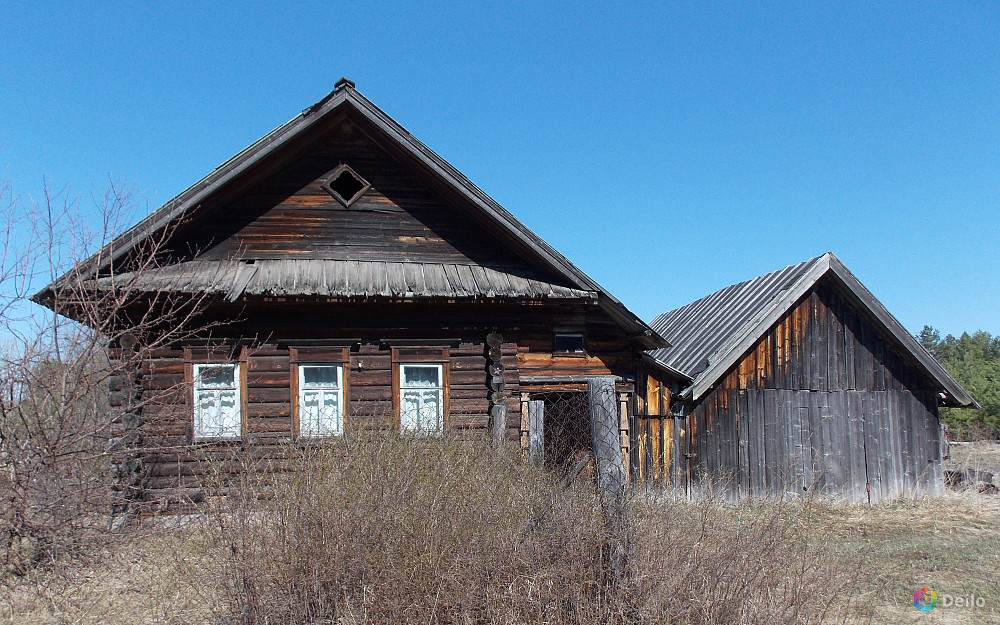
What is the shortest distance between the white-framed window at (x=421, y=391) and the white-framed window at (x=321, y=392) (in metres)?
0.87

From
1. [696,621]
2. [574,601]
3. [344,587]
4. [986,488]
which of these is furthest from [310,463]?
[986,488]

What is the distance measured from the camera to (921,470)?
1285 cm

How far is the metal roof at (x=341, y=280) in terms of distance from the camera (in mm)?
9008

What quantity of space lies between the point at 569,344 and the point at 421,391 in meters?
2.46

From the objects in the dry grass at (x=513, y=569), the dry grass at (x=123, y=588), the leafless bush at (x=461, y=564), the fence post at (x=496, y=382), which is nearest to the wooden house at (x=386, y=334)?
the fence post at (x=496, y=382)

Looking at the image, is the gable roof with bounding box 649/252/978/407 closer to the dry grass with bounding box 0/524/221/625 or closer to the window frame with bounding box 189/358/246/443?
the window frame with bounding box 189/358/246/443

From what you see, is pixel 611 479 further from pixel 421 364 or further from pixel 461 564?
pixel 421 364

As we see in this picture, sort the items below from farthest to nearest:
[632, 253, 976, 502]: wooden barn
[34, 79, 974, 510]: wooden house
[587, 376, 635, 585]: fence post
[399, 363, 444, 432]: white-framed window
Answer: [632, 253, 976, 502]: wooden barn → [399, 363, 444, 432]: white-framed window → [34, 79, 974, 510]: wooden house → [587, 376, 635, 585]: fence post

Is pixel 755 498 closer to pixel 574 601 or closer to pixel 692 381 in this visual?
pixel 692 381

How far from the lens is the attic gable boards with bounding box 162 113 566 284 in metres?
9.82

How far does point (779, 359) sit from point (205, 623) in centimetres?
1020

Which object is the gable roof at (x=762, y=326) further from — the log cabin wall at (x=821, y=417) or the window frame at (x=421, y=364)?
the window frame at (x=421, y=364)

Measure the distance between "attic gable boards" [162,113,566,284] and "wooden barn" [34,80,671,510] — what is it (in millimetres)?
21

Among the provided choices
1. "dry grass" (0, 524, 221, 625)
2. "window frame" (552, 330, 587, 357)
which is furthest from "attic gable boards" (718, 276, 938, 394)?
"dry grass" (0, 524, 221, 625)
